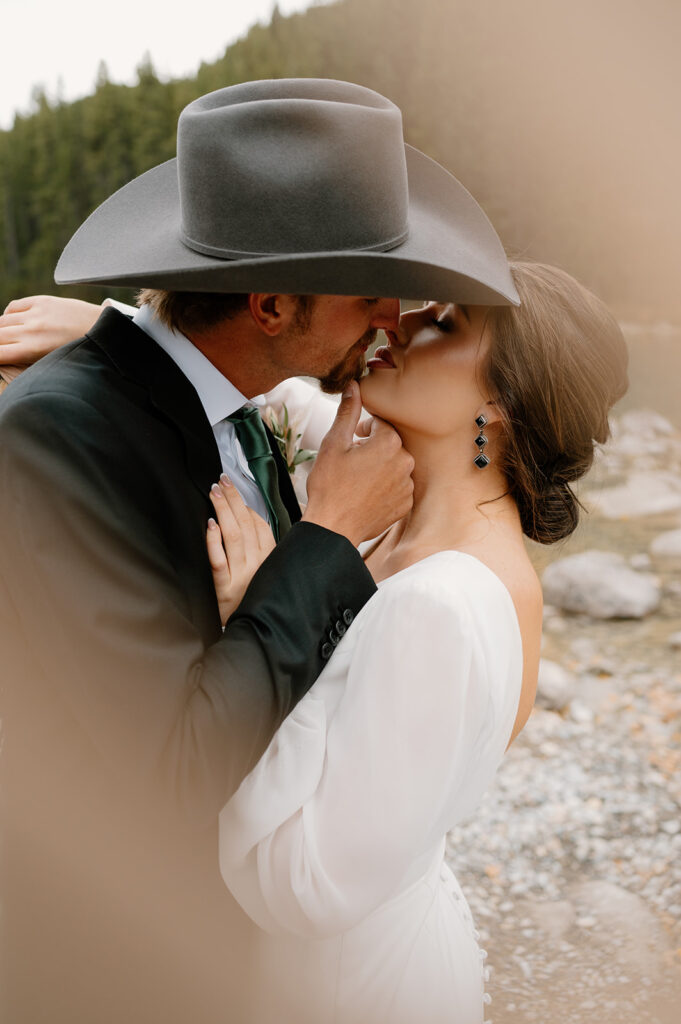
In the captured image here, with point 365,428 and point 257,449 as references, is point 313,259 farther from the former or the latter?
point 365,428

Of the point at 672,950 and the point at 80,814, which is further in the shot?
the point at 672,950

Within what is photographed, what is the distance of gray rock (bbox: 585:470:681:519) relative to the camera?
934 cm

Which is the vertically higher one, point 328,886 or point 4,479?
point 4,479

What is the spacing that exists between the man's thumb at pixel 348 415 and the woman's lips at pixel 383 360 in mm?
73

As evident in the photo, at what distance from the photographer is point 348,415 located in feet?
5.65

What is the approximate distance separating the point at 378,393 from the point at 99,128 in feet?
68.1

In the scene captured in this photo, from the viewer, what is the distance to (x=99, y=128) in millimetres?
19703

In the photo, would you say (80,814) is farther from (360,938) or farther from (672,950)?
(672,950)

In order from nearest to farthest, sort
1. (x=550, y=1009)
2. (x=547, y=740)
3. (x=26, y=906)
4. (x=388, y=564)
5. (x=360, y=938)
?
(x=26, y=906), (x=360, y=938), (x=388, y=564), (x=550, y=1009), (x=547, y=740)

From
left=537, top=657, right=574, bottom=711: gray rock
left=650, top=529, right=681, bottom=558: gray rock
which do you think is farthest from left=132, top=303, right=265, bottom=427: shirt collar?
left=650, top=529, right=681, bottom=558: gray rock

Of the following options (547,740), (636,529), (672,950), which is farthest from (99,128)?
(672,950)

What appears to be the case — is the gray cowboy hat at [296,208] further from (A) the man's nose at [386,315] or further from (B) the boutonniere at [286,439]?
(B) the boutonniere at [286,439]

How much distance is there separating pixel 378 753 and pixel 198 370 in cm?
77

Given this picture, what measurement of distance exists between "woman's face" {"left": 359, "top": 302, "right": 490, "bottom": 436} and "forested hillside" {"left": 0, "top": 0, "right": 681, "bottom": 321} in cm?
418
